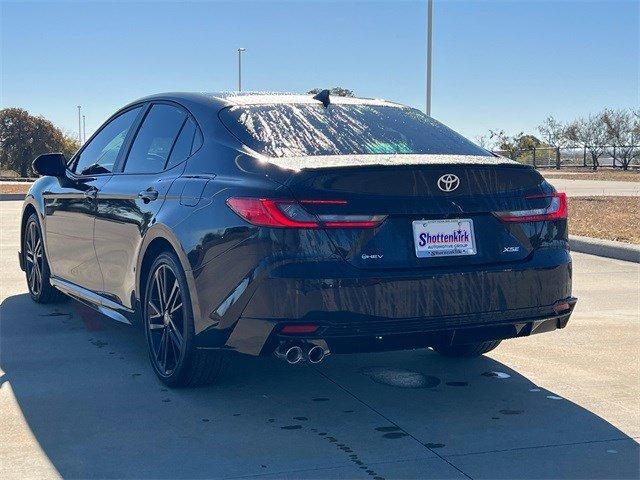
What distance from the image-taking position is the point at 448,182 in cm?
430

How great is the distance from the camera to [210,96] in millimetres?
5199

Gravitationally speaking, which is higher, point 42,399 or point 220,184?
point 220,184

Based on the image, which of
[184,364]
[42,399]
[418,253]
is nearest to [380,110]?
[418,253]

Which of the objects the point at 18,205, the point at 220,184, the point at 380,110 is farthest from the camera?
the point at 18,205

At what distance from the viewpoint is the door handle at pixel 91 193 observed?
5855 mm

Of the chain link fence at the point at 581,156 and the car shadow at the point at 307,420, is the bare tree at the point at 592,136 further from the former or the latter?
the car shadow at the point at 307,420

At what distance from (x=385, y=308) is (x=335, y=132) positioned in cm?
122

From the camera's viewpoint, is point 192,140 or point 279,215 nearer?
point 279,215

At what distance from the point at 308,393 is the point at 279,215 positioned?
1205mm

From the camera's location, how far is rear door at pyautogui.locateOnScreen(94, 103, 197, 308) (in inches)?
197

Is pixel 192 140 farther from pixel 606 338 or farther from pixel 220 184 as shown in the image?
pixel 606 338

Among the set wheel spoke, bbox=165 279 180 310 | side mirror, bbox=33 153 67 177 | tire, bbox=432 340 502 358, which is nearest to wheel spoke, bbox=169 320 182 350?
wheel spoke, bbox=165 279 180 310

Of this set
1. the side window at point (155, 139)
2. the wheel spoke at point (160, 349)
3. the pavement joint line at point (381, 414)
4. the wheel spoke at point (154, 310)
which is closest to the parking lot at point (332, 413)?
the pavement joint line at point (381, 414)

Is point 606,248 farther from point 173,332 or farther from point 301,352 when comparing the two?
point 301,352
